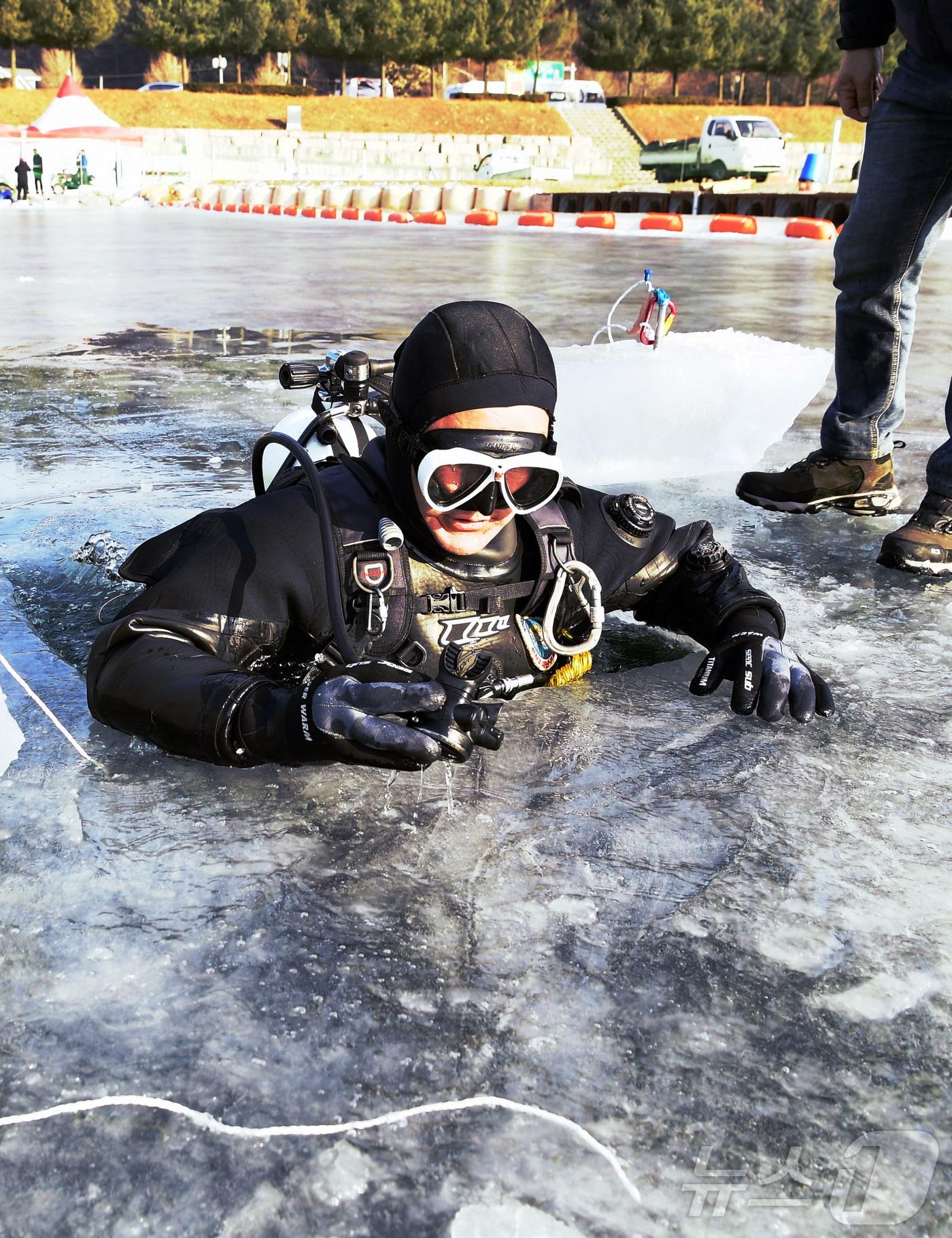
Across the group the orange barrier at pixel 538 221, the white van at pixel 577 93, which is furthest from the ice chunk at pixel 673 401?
the white van at pixel 577 93

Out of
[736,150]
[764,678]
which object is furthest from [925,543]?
[736,150]

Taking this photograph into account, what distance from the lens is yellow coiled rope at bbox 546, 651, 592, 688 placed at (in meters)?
2.50

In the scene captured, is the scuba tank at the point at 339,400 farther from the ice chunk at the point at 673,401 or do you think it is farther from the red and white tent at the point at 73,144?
the red and white tent at the point at 73,144

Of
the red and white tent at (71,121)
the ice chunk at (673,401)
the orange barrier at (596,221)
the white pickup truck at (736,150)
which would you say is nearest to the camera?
the ice chunk at (673,401)

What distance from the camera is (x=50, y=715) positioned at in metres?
2.30

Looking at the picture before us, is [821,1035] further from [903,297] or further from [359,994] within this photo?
[903,297]

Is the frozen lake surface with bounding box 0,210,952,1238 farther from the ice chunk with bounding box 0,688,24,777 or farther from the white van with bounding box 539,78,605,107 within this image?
the white van with bounding box 539,78,605,107

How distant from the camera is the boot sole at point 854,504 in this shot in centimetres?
382

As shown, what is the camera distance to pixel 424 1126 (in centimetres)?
126

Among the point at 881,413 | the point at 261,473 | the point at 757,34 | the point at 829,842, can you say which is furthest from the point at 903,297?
the point at 757,34

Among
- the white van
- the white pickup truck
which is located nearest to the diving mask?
the white pickup truck

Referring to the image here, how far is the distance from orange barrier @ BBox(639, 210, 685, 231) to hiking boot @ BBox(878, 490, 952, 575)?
16.9 meters

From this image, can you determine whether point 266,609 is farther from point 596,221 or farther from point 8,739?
point 596,221

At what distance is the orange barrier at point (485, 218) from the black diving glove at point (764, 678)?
2002 cm
